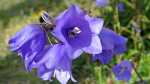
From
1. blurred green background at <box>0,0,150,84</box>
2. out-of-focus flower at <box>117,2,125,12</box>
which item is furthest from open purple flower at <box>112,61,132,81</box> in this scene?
out-of-focus flower at <box>117,2,125,12</box>

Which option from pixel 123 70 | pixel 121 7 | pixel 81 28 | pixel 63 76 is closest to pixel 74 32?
pixel 81 28

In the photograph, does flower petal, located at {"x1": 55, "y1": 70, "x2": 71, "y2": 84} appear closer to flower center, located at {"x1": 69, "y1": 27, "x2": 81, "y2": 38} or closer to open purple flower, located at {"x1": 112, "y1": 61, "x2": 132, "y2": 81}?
flower center, located at {"x1": 69, "y1": 27, "x2": 81, "y2": 38}

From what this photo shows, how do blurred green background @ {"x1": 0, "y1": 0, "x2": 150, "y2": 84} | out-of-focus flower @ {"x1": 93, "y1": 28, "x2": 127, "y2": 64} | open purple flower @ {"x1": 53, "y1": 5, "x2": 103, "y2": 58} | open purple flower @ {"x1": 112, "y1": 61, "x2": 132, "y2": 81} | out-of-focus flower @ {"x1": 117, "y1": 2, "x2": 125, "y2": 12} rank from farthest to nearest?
out-of-focus flower @ {"x1": 117, "y1": 2, "x2": 125, "y2": 12} < blurred green background @ {"x1": 0, "y1": 0, "x2": 150, "y2": 84} < open purple flower @ {"x1": 112, "y1": 61, "x2": 132, "y2": 81} < out-of-focus flower @ {"x1": 93, "y1": 28, "x2": 127, "y2": 64} < open purple flower @ {"x1": 53, "y1": 5, "x2": 103, "y2": 58}

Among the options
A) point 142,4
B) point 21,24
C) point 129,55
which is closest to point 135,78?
point 129,55

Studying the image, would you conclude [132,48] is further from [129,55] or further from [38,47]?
[38,47]

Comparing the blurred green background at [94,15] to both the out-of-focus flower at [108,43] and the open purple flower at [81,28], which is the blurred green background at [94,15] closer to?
the out-of-focus flower at [108,43]

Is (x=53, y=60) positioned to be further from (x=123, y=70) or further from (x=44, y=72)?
(x=123, y=70)

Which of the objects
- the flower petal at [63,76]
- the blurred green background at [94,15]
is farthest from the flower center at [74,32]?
the blurred green background at [94,15]
